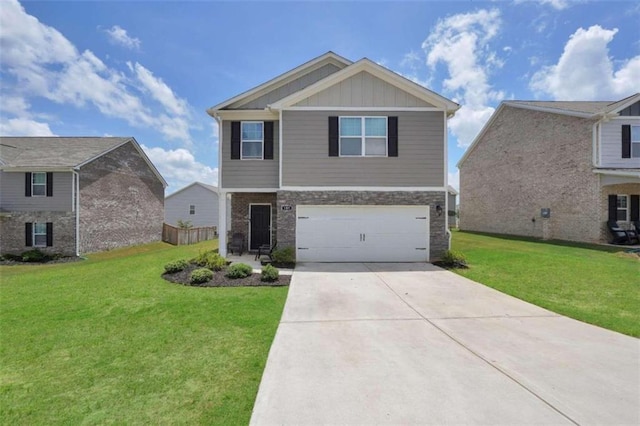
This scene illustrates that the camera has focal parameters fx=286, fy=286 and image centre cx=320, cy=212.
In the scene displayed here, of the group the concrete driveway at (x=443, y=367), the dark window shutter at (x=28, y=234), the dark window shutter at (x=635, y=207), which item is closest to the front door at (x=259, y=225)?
the concrete driveway at (x=443, y=367)

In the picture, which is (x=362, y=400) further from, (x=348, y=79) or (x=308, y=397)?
(x=348, y=79)

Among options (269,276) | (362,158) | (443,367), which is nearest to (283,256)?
(269,276)

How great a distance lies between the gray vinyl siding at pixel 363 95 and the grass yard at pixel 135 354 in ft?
23.3

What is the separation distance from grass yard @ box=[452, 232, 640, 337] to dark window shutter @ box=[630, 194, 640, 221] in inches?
155

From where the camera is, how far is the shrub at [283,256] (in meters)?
9.92

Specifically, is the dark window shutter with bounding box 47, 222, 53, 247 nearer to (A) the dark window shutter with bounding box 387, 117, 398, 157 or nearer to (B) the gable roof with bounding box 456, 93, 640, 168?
(A) the dark window shutter with bounding box 387, 117, 398, 157

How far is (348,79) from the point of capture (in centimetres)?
1057

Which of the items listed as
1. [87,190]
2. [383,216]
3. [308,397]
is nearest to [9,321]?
[308,397]

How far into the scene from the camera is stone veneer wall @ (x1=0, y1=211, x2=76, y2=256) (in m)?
16.1

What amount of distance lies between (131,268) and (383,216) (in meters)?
9.10

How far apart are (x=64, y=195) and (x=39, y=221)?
214 cm

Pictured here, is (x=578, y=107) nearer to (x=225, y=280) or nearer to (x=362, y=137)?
(x=362, y=137)

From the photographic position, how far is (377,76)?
1056cm

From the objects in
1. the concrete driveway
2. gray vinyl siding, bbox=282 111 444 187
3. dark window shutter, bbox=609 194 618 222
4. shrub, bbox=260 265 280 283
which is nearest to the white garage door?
gray vinyl siding, bbox=282 111 444 187
